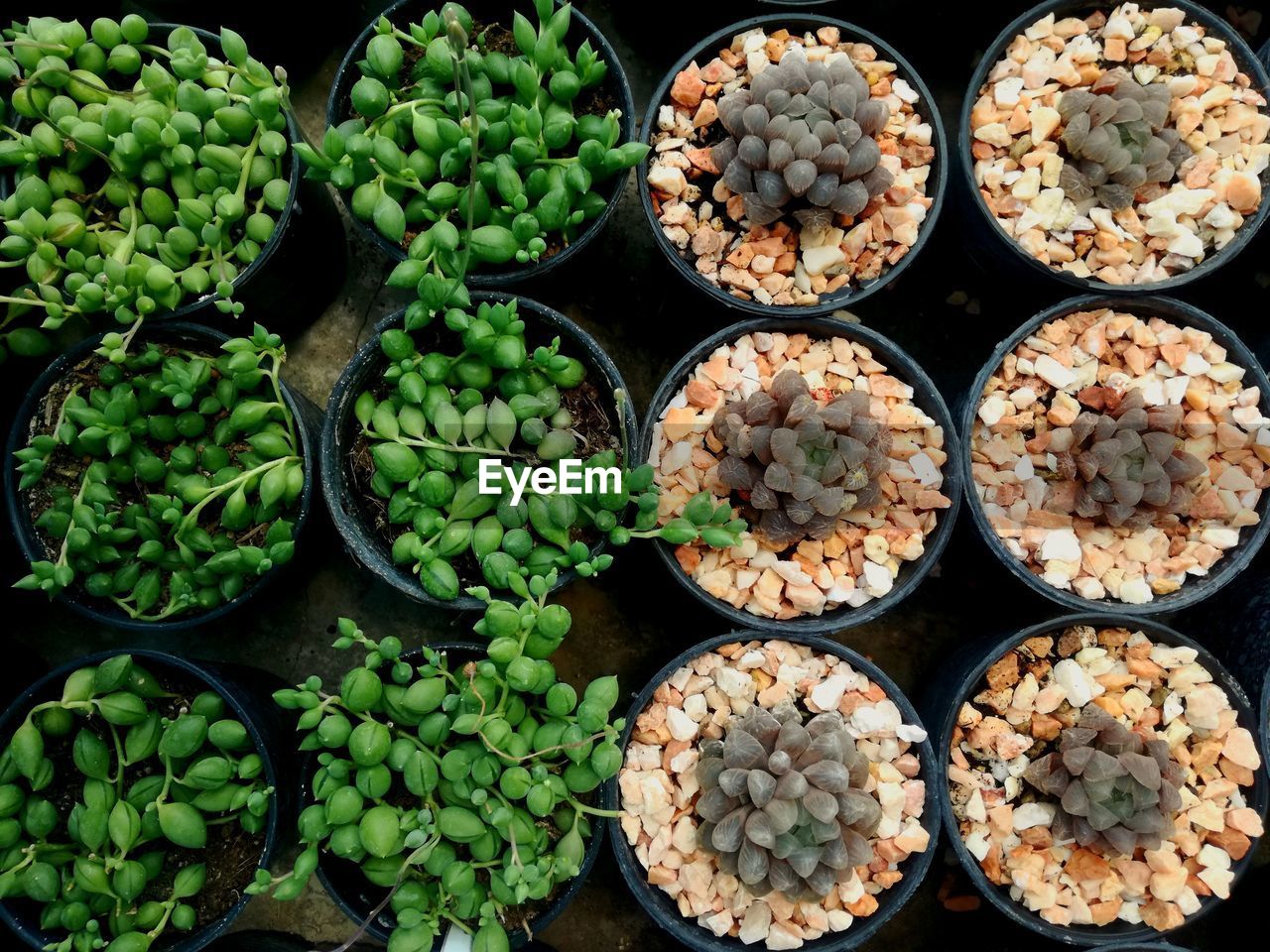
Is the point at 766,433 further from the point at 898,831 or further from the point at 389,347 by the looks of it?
the point at 898,831

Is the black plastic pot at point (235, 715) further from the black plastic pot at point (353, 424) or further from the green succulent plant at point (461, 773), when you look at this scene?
the black plastic pot at point (353, 424)

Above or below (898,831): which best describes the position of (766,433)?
above

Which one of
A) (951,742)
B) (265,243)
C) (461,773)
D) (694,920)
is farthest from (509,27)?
(694,920)

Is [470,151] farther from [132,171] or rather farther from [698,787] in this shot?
[698,787]

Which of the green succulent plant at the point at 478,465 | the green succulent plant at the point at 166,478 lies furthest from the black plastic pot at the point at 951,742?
the green succulent plant at the point at 166,478

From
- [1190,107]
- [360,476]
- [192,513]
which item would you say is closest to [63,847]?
[192,513]

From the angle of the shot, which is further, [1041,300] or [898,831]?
[1041,300]
